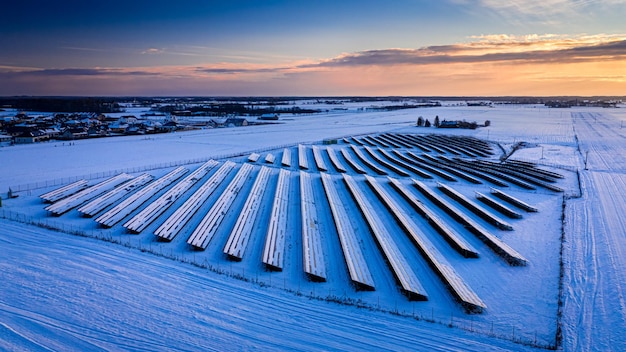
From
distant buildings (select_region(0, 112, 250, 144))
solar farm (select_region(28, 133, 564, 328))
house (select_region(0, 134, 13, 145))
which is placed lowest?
solar farm (select_region(28, 133, 564, 328))

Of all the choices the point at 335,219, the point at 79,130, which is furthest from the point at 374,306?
the point at 79,130

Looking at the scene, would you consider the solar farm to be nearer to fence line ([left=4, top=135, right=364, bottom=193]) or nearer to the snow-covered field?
the snow-covered field

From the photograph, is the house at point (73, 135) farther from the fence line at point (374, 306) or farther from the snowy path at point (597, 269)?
the snowy path at point (597, 269)

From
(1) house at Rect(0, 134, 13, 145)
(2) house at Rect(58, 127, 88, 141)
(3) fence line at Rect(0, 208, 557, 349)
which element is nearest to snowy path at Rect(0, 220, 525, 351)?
(3) fence line at Rect(0, 208, 557, 349)

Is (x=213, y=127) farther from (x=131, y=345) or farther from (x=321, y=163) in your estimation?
(x=131, y=345)

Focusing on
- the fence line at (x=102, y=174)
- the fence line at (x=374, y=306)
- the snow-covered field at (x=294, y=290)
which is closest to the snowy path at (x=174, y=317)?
the snow-covered field at (x=294, y=290)

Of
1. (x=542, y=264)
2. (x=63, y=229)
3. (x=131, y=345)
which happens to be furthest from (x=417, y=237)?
(x=63, y=229)
